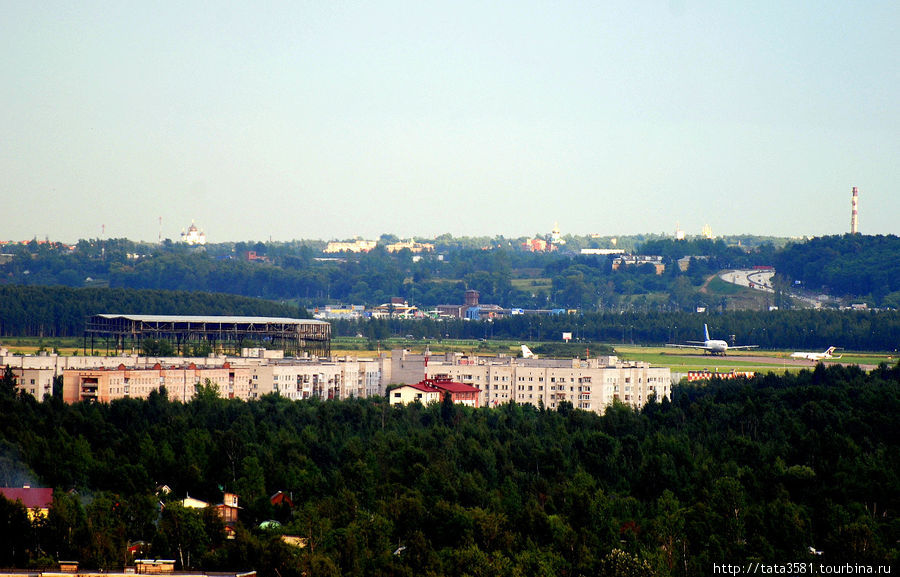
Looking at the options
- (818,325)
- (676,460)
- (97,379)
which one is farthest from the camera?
(818,325)

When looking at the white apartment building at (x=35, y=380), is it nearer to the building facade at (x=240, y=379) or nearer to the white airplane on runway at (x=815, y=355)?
the building facade at (x=240, y=379)

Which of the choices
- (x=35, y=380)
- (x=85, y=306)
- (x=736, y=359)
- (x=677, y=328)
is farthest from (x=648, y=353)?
(x=35, y=380)

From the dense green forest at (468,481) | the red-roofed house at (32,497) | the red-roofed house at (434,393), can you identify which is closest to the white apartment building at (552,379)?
the red-roofed house at (434,393)

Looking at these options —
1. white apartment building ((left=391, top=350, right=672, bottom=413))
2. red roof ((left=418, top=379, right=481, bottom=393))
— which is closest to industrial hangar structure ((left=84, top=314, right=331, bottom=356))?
white apartment building ((left=391, top=350, right=672, bottom=413))

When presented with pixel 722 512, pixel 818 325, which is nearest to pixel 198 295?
pixel 818 325

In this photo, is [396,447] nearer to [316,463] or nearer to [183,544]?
[316,463]

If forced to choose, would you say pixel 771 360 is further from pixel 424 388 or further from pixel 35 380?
pixel 35 380
